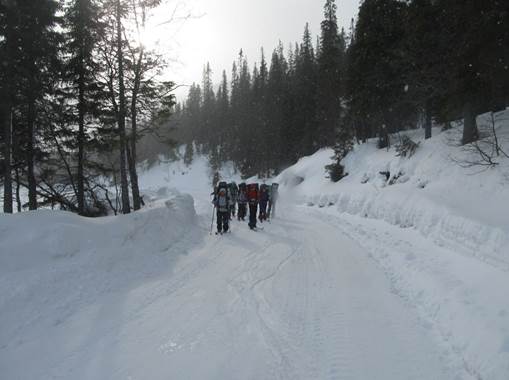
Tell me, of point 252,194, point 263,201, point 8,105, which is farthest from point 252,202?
point 8,105

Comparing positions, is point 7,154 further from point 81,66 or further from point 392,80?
point 392,80

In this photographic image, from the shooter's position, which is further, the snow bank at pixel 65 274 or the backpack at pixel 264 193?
the backpack at pixel 264 193

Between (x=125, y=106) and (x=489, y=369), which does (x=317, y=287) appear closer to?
(x=489, y=369)

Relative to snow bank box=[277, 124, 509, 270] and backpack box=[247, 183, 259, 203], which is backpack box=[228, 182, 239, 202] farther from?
snow bank box=[277, 124, 509, 270]

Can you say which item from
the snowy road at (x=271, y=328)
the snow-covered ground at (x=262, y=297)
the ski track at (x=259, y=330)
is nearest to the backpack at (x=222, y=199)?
the snow-covered ground at (x=262, y=297)

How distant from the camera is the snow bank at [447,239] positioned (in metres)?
4.24

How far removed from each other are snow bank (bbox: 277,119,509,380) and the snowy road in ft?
1.35

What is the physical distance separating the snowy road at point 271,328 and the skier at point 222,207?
4.23m

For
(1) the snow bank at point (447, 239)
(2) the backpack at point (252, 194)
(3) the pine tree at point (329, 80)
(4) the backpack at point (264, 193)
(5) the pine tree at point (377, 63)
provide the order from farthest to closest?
(3) the pine tree at point (329, 80) → (5) the pine tree at point (377, 63) → (4) the backpack at point (264, 193) → (2) the backpack at point (252, 194) → (1) the snow bank at point (447, 239)

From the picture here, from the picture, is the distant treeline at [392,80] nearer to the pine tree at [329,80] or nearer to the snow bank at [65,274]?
the pine tree at [329,80]

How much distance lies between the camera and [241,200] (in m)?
15.4

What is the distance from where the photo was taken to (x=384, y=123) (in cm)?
2369

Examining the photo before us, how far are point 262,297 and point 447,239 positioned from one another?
5310 millimetres

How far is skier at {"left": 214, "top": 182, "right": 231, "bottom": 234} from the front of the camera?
472 inches
